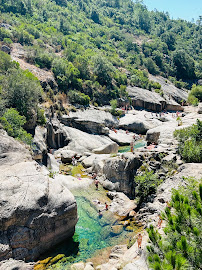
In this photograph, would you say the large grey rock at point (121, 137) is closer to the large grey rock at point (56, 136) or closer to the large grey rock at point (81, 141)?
the large grey rock at point (81, 141)

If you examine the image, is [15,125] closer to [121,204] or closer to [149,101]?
[121,204]

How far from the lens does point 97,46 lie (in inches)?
4008

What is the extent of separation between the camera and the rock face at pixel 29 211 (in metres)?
12.9

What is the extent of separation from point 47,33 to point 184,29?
328ft

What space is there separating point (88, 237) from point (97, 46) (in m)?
97.0

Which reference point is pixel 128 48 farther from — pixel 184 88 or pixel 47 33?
pixel 47 33

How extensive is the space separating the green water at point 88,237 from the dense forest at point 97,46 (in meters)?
14.8

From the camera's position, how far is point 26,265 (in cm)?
1242

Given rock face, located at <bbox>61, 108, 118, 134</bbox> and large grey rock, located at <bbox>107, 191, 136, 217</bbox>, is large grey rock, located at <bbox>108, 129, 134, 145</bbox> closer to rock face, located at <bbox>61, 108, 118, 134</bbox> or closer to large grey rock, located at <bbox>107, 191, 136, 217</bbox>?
rock face, located at <bbox>61, 108, 118, 134</bbox>

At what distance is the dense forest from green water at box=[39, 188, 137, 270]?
14.8m

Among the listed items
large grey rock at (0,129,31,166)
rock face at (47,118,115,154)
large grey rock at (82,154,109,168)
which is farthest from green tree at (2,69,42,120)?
large grey rock at (0,129,31,166)

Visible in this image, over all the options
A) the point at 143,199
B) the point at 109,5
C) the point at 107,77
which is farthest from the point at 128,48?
the point at 143,199

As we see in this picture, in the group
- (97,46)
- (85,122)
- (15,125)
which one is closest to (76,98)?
(85,122)

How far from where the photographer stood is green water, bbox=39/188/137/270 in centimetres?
1482
